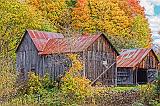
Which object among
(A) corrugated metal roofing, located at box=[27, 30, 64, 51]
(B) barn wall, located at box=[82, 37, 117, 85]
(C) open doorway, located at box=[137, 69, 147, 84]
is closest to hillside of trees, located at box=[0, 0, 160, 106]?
(B) barn wall, located at box=[82, 37, 117, 85]

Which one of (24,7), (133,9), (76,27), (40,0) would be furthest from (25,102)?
(133,9)

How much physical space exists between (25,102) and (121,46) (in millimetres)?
31533

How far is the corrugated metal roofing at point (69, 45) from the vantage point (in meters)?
37.4

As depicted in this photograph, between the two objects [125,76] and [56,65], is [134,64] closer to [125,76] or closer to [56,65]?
[125,76]

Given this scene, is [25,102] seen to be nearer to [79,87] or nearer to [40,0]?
[79,87]

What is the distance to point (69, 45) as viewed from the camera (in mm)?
37938

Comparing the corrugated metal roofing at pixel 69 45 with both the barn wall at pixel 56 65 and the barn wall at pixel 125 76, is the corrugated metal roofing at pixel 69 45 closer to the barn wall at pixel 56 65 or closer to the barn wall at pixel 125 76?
the barn wall at pixel 56 65

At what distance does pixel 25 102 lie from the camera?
97.8 ft

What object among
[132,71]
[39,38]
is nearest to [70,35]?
[39,38]

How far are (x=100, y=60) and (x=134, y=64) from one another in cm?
566

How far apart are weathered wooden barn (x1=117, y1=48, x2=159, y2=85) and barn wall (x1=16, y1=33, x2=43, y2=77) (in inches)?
348

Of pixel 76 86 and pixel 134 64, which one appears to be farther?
pixel 134 64

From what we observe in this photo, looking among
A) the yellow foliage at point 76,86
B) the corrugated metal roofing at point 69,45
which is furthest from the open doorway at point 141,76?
the yellow foliage at point 76,86

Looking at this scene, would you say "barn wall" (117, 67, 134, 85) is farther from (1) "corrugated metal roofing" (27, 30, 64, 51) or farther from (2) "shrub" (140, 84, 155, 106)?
(2) "shrub" (140, 84, 155, 106)
